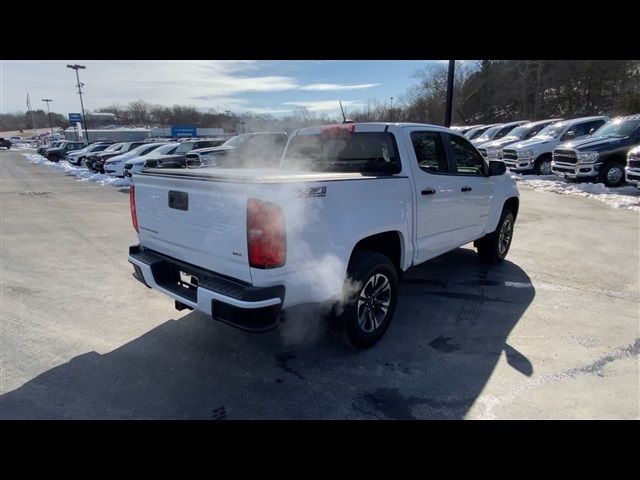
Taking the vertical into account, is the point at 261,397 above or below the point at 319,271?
below

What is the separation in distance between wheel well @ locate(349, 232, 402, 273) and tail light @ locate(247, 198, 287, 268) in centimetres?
110

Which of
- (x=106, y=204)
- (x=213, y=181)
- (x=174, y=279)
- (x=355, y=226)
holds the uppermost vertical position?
(x=213, y=181)

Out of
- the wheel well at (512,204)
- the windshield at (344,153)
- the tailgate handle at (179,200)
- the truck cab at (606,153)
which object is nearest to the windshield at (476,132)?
the truck cab at (606,153)

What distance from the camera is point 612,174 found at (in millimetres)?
11750

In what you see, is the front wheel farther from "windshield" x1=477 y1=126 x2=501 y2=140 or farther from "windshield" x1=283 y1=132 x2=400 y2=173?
"windshield" x1=283 y1=132 x2=400 y2=173

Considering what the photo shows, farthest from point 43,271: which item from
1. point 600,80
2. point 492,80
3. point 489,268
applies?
point 492,80

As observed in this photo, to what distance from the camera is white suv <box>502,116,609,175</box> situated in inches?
579

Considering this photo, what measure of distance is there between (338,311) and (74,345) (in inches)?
97.2

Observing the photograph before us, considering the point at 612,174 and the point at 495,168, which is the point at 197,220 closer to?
the point at 495,168

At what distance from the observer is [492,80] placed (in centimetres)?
4528

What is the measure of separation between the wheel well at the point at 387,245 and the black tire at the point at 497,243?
2336 millimetres

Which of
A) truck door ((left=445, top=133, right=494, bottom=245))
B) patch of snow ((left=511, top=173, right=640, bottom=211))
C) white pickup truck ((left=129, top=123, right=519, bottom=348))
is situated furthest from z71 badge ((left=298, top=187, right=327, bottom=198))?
patch of snow ((left=511, top=173, right=640, bottom=211))

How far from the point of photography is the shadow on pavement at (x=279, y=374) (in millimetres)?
2705

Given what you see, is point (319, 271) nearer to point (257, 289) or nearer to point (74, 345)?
point (257, 289)
